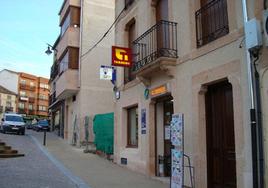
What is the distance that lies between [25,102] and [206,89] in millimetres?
88228

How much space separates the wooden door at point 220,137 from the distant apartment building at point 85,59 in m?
15.6

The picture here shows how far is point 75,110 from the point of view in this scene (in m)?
26.5

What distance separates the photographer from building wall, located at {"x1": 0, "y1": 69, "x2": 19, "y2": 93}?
8381 cm

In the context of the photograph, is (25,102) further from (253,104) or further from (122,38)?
(253,104)

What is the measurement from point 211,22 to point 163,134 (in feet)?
14.2

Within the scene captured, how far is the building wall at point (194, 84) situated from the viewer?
8031 millimetres

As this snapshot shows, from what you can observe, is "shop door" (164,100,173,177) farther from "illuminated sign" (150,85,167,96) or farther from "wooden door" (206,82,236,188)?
"wooden door" (206,82,236,188)

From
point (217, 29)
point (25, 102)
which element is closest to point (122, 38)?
point (217, 29)

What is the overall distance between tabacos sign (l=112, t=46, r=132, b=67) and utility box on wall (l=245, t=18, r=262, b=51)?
6279mm

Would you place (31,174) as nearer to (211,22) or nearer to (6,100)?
(211,22)

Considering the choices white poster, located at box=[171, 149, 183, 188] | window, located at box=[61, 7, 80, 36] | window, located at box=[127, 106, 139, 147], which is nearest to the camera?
white poster, located at box=[171, 149, 183, 188]

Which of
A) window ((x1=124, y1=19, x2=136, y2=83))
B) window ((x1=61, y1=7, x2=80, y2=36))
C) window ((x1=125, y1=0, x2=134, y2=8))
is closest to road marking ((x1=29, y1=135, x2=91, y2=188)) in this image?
window ((x1=124, y1=19, x2=136, y2=83))

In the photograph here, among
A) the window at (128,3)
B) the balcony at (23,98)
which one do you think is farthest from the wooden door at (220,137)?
the balcony at (23,98)

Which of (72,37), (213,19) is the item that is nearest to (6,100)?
(72,37)
